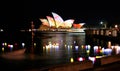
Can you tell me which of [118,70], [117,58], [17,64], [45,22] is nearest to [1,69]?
[17,64]

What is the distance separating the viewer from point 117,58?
41.2 ft

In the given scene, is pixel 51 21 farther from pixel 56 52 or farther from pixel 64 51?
pixel 56 52

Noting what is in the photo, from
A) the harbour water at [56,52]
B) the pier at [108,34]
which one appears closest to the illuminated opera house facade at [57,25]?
the pier at [108,34]

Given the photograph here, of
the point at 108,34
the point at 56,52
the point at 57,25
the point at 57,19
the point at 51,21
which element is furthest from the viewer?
the point at 57,25

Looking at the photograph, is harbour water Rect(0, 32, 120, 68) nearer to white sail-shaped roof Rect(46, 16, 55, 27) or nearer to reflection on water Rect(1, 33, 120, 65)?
reflection on water Rect(1, 33, 120, 65)

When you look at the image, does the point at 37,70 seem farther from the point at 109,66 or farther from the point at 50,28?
the point at 50,28

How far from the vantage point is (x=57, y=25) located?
101m

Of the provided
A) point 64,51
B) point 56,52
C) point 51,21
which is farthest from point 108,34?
point 56,52

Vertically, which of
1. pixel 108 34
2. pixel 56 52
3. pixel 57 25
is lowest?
pixel 56 52

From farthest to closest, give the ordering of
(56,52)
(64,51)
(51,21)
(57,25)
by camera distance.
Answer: (57,25), (51,21), (64,51), (56,52)

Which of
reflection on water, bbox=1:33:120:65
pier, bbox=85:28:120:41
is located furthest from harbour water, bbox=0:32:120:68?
pier, bbox=85:28:120:41

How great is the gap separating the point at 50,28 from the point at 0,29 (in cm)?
2095

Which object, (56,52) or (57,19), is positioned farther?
(57,19)

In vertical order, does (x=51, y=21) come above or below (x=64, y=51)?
above
